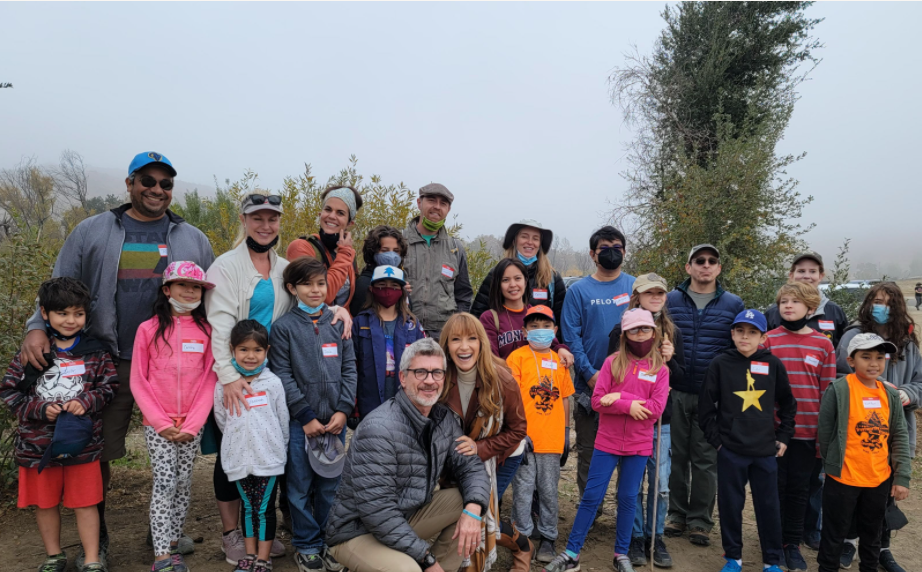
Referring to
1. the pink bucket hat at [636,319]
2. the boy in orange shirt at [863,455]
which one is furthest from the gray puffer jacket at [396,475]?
the boy in orange shirt at [863,455]

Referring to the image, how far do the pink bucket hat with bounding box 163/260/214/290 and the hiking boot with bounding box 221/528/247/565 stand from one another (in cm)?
188

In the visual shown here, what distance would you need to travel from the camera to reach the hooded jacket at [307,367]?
12.5ft

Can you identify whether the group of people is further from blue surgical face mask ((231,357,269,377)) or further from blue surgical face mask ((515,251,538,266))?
blue surgical face mask ((515,251,538,266))

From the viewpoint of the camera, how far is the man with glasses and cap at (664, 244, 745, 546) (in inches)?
187

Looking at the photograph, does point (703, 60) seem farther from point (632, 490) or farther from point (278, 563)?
point (278, 563)

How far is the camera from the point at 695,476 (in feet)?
15.9

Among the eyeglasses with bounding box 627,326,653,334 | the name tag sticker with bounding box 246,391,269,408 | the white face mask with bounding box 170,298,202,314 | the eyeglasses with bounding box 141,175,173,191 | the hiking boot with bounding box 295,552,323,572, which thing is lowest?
the hiking boot with bounding box 295,552,323,572

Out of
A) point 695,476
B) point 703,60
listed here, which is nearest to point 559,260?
point 703,60

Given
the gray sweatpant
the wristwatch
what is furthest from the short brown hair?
the wristwatch

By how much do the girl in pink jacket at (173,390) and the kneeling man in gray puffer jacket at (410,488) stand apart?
4.06ft

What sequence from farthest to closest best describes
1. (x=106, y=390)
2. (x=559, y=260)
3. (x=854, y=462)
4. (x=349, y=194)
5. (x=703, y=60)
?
(x=559, y=260) → (x=703, y=60) → (x=349, y=194) → (x=854, y=462) → (x=106, y=390)

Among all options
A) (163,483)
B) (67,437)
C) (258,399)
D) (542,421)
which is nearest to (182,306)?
(258,399)

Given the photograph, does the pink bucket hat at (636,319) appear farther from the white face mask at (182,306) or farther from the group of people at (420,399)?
the white face mask at (182,306)

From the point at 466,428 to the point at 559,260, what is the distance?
68.8 m
